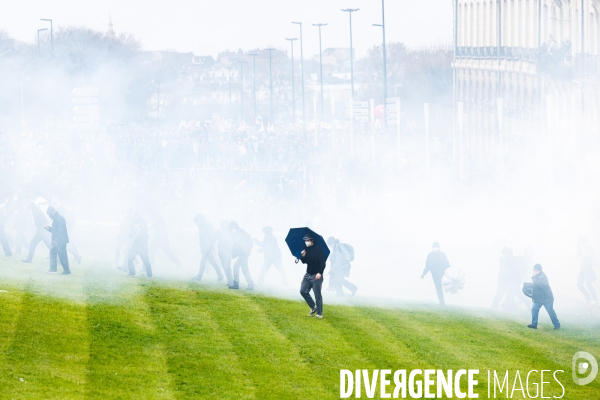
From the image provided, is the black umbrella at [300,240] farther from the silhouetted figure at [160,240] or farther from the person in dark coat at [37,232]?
the person in dark coat at [37,232]

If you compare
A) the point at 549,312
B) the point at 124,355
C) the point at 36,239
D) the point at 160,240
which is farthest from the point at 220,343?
the point at 36,239

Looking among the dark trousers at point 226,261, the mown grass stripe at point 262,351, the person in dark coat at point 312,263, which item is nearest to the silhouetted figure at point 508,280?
the dark trousers at point 226,261

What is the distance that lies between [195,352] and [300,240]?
341cm

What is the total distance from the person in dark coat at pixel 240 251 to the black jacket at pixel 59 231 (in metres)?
3.38

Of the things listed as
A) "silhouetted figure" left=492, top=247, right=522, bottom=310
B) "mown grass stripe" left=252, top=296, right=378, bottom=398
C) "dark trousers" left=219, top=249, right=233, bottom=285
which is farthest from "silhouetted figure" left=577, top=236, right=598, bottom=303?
"dark trousers" left=219, top=249, right=233, bottom=285

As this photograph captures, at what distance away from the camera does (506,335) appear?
19.9 m

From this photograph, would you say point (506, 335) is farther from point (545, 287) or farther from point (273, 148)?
point (273, 148)

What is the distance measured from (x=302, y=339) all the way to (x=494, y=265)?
12784mm

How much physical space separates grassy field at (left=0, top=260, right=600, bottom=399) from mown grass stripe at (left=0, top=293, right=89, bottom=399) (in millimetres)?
16

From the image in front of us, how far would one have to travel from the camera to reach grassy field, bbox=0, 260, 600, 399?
1534 centimetres

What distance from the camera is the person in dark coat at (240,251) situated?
76.8 feet

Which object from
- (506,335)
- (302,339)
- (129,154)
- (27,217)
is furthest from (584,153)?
(302,339)

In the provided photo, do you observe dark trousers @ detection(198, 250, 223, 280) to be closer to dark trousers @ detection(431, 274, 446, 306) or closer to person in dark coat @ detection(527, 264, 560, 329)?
dark trousers @ detection(431, 274, 446, 306)

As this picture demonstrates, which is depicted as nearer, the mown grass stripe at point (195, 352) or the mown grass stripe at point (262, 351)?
the mown grass stripe at point (195, 352)
